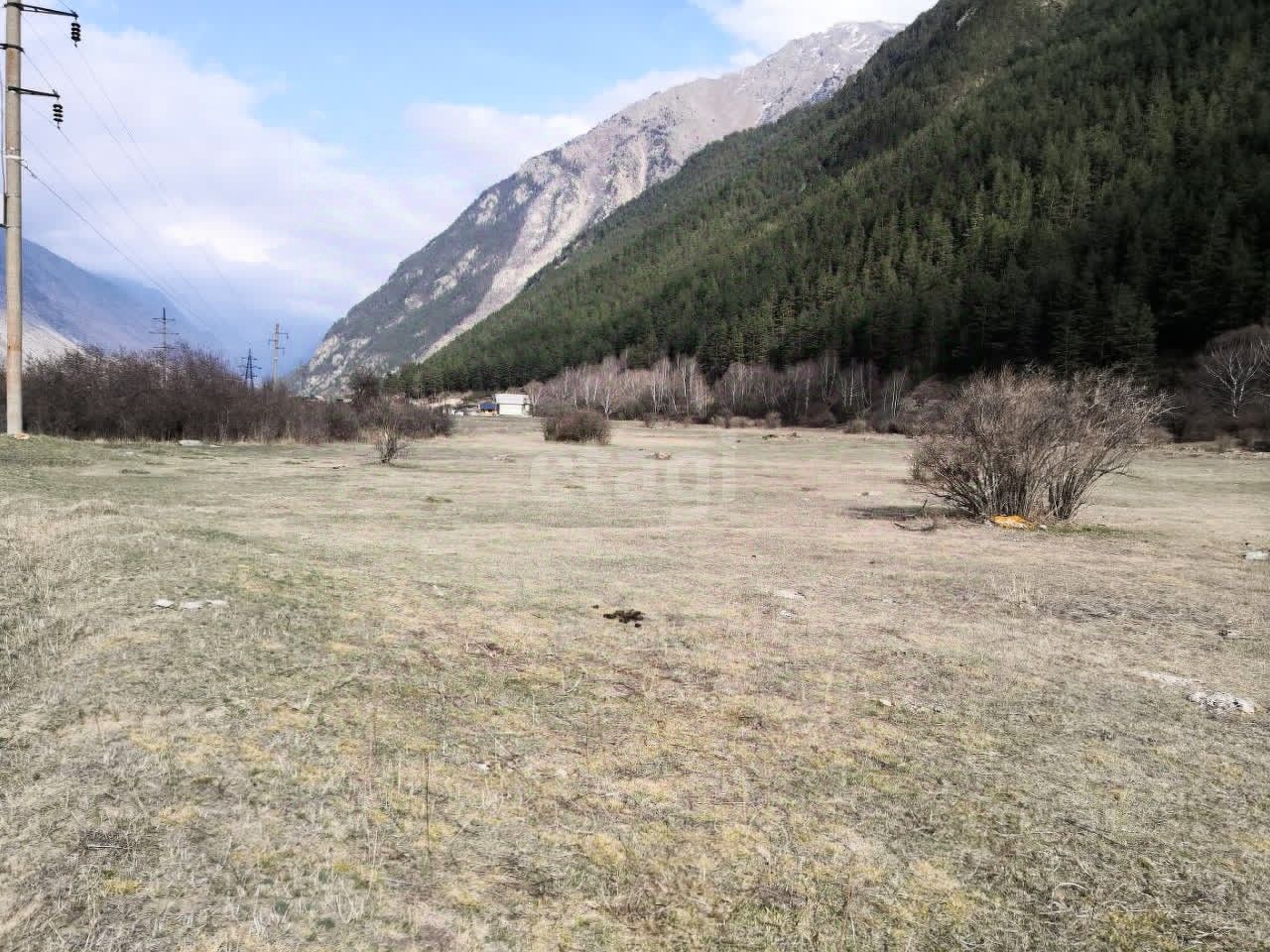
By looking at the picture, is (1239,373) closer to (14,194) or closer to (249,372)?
(14,194)

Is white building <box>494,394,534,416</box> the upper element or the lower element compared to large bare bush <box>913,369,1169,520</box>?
upper

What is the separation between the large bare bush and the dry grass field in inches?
177

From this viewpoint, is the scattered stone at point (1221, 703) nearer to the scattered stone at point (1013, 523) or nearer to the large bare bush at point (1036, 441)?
the scattered stone at point (1013, 523)

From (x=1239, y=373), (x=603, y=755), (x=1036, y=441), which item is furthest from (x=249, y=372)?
(x=1239, y=373)

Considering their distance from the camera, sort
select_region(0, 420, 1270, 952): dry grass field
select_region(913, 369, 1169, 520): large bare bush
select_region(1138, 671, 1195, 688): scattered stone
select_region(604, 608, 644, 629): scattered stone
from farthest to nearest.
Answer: select_region(913, 369, 1169, 520): large bare bush
select_region(604, 608, 644, 629): scattered stone
select_region(1138, 671, 1195, 688): scattered stone
select_region(0, 420, 1270, 952): dry grass field

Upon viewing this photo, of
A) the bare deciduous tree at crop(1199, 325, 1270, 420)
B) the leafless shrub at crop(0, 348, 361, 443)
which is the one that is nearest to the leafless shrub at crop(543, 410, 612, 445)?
the leafless shrub at crop(0, 348, 361, 443)

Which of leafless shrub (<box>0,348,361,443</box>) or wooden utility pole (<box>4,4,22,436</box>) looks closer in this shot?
wooden utility pole (<box>4,4,22,436</box>)

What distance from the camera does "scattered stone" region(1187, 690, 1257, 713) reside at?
4457 mm

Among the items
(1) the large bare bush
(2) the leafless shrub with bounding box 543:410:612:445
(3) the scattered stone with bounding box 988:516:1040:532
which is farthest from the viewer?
(2) the leafless shrub with bounding box 543:410:612:445

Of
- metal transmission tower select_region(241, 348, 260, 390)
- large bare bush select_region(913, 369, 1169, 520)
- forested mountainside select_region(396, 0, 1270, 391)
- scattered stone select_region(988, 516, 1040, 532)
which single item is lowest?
scattered stone select_region(988, 516, 1040, 532)

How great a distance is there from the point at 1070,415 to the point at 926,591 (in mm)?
6724

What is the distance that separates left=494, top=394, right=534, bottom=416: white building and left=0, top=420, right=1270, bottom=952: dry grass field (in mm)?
119305

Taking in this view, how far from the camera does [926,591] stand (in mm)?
7668

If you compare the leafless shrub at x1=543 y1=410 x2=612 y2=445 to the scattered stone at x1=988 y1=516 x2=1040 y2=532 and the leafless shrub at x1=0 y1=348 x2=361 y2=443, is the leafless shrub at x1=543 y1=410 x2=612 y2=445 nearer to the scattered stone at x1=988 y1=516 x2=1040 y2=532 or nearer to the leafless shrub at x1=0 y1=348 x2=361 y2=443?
the leafless shrub at x1=0 y1=348 x2=361 y2=443
